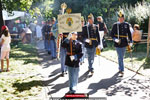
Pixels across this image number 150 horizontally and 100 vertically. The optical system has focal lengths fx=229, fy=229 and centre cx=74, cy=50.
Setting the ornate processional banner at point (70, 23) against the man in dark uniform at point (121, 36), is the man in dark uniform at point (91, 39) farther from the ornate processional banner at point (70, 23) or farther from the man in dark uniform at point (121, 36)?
the ornate processional banner at point (70, 23)

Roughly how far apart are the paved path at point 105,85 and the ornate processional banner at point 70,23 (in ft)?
5.96

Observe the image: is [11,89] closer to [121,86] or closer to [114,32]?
[121,86]

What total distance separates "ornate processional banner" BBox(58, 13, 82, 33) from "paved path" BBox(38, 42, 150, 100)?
1.82 metres

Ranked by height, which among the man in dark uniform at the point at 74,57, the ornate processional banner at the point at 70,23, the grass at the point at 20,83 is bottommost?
the grass at the point at 20,83

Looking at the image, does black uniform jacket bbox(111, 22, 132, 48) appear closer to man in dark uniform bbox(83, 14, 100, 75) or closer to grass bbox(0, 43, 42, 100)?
man in dark uniform bbox(83, 14, 100, 75)

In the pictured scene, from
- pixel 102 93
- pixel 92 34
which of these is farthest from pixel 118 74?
pixel 102 93

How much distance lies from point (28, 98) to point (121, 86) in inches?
113

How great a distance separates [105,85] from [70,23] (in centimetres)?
229

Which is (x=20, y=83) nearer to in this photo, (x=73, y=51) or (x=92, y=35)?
(x=73, y=51)

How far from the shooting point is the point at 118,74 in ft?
28.7

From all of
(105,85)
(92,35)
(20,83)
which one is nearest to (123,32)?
(92,35)

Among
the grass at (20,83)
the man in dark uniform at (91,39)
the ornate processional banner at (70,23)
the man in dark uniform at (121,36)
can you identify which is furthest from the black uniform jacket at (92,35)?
the grass at (20,83)

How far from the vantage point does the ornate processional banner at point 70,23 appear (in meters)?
6.73

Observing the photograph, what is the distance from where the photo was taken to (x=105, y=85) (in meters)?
7.31
